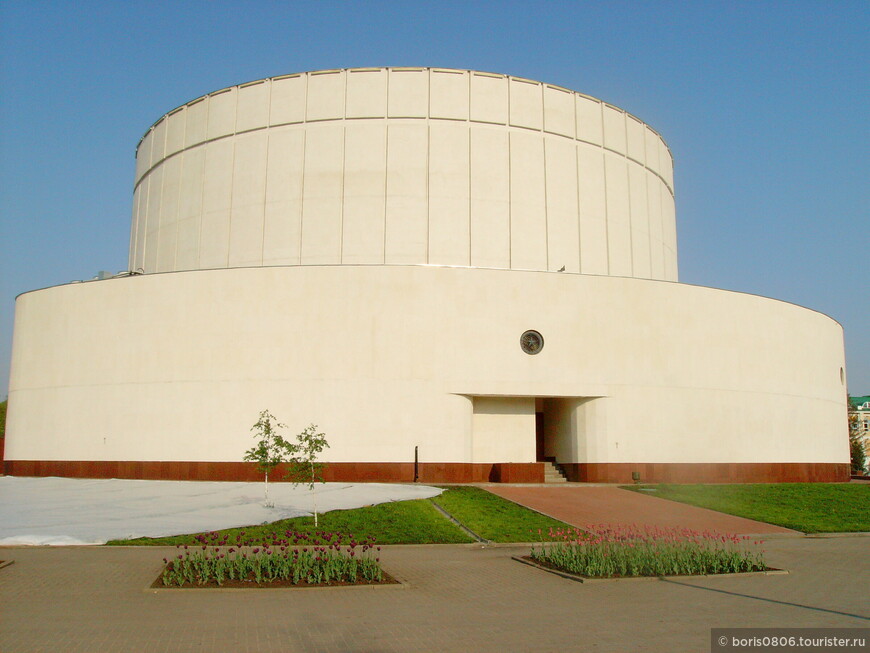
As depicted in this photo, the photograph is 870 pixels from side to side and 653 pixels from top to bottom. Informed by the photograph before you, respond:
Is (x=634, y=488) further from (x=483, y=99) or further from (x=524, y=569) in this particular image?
(x=483, y=99)

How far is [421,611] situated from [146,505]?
12997mm

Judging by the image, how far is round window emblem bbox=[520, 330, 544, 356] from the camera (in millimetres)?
29391

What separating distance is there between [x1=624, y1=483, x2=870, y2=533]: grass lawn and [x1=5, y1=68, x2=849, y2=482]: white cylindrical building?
3190 mm

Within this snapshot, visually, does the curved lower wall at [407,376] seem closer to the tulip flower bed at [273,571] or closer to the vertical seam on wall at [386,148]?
the vertical seam on wall at [386,148]

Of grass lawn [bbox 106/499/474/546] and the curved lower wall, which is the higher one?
the curved lower wall

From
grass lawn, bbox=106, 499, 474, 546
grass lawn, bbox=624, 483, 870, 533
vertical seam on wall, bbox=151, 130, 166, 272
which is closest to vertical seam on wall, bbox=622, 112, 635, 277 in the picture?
grass lawn, bbox=624, 483, 870, 533

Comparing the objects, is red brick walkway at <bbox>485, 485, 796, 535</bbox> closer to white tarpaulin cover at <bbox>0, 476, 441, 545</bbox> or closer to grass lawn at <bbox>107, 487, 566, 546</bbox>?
grass lawn at <bbox>107, 487, 566, 546</bbox>

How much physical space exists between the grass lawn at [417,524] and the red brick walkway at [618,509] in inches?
45.9

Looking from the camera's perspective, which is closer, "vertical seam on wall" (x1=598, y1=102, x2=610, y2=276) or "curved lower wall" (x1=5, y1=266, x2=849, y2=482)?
"curved lower wall" (x1=5, y1=266, x2=849, y2=482)

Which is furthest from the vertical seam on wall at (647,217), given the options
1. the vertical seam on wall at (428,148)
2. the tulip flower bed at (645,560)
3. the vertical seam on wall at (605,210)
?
the tulip flower bed at (645,560)

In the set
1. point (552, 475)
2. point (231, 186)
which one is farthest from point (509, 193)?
point (231, 186)

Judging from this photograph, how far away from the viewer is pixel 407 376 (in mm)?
28219

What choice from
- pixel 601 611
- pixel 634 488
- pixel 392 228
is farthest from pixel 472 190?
pixel 601 611

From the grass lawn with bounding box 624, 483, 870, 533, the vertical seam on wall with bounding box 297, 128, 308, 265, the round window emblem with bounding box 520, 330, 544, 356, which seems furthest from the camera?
the vertical seam on wall with bounding box 297, 128, 308, 265
